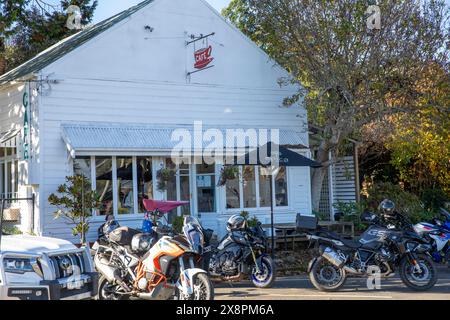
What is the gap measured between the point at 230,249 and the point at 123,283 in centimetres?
274

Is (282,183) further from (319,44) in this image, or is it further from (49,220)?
(49,220)

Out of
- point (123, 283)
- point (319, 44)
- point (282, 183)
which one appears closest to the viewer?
point (123, 283)

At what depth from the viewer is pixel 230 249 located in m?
11.2

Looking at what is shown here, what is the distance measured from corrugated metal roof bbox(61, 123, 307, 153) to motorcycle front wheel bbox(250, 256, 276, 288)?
5837 millimetres

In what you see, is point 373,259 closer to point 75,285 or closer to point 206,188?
point 75,285

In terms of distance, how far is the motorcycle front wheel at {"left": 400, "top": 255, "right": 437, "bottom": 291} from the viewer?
10.4 metres

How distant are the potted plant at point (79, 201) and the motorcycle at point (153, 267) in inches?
187

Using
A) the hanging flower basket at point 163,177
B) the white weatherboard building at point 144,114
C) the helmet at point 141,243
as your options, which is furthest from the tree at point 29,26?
the helmet at point 141,243

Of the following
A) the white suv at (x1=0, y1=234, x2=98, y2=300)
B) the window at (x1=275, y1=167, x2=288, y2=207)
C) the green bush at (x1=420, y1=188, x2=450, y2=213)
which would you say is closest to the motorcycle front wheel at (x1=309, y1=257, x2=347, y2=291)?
the white suv at (x1=0, y1=234, x2=98, y2=300)

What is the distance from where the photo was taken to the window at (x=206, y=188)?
57.8 ft

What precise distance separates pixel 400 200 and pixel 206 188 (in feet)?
21.3

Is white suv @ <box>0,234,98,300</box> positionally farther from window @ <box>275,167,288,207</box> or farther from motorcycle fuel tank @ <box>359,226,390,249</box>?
window @ <box>275,167,288,207</box>

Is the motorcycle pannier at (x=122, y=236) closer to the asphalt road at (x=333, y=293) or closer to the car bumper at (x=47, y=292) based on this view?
the car bumper at (x=47, y=292)
